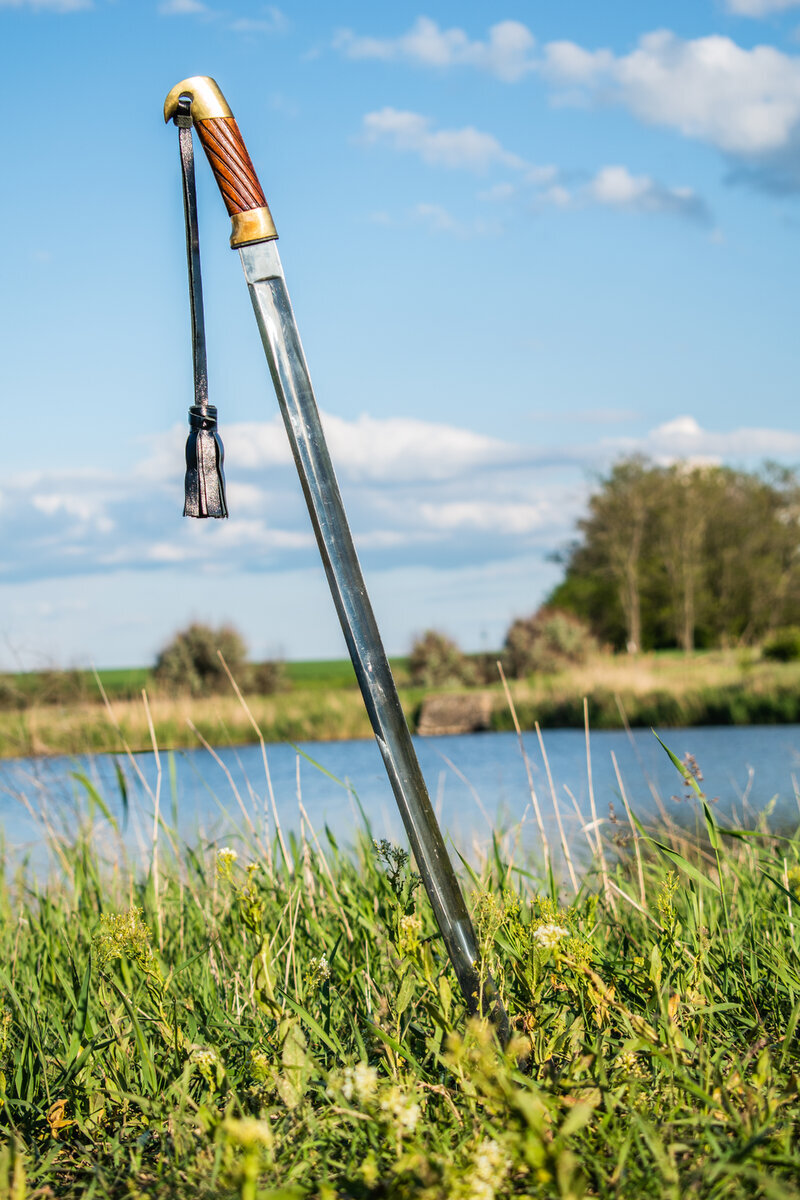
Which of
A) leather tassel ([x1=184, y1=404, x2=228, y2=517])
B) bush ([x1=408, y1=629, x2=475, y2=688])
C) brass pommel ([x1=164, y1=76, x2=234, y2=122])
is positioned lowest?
bush ([x1=408, y1=629, x2=475, y2=688])

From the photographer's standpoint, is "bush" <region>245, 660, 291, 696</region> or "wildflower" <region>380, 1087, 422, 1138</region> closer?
"wildflower" <region>380, 1087, 422, 1138</region>

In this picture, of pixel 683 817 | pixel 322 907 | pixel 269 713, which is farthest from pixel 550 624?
pixel 322 907

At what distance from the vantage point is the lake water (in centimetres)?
389

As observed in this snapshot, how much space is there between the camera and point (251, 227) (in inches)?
73.5

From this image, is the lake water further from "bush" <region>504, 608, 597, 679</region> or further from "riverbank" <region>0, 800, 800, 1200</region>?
"bush" <region>504, 608, 597, 679</region>

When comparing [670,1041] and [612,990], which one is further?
[612,990]

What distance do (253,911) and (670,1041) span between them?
79cm

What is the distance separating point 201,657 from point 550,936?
80.6 ft

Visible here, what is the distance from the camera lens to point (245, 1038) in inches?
76.7

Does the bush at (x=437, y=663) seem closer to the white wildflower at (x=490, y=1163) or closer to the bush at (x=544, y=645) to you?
the bush at (x=544, y=645)

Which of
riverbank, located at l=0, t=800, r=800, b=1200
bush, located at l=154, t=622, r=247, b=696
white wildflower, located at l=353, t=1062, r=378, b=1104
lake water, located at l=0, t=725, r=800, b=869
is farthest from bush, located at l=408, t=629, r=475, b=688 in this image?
white wildflower, located at l=353, t=1062, r=378, b=1104

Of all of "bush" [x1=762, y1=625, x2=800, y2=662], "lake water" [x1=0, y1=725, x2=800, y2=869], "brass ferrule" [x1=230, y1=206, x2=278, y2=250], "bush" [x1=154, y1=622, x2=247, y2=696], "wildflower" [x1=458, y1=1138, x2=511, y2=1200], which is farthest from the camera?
"bush" [x1=762, y1=625, x2=800, y2=662]

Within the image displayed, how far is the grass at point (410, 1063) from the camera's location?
1.33 meters

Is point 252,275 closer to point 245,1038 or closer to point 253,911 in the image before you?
point 253,911
